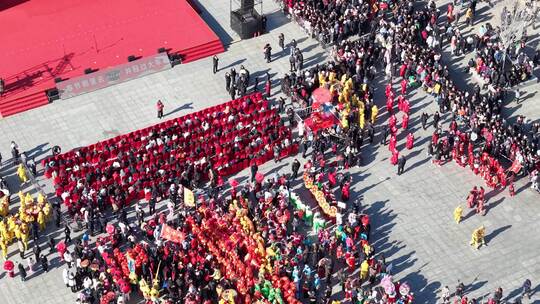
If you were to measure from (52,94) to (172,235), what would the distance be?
52.2ft

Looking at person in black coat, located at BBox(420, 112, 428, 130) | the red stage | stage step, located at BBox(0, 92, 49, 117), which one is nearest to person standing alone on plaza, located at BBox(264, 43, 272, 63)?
the red stage

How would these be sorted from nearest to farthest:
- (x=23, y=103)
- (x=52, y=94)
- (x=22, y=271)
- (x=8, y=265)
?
1. (x=22, y=271)
2. (x=8, y=265)
3. (x=23, y=103)
4. (x=52, y=94)

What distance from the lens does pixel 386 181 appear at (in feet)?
196

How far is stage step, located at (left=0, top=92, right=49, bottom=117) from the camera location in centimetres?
6356

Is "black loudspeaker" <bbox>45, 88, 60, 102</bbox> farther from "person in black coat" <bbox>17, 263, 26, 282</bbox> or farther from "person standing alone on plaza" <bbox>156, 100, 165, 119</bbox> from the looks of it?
"person in black coat" <bbox>17, 263, 26, 282</bbox>

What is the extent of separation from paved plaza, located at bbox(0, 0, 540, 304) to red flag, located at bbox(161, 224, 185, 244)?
18.4 ft

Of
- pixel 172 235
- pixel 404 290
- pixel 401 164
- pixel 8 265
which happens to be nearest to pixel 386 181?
pixel 401 164

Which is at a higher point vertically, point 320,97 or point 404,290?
point 320,97

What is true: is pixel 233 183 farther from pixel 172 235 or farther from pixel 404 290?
pixel 404 290

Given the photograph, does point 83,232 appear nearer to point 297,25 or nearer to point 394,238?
point 394,238

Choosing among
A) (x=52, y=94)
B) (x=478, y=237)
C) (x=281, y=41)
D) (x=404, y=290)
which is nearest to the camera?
(x=404, y=290)

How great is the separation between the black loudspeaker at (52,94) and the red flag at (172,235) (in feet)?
50.1

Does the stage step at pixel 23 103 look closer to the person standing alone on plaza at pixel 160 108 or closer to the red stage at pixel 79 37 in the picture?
the red stage at pixel 79 37

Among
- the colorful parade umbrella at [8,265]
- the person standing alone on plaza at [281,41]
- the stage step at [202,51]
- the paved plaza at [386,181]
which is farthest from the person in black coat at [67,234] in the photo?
the person standing alone on plaza at [281,41]
